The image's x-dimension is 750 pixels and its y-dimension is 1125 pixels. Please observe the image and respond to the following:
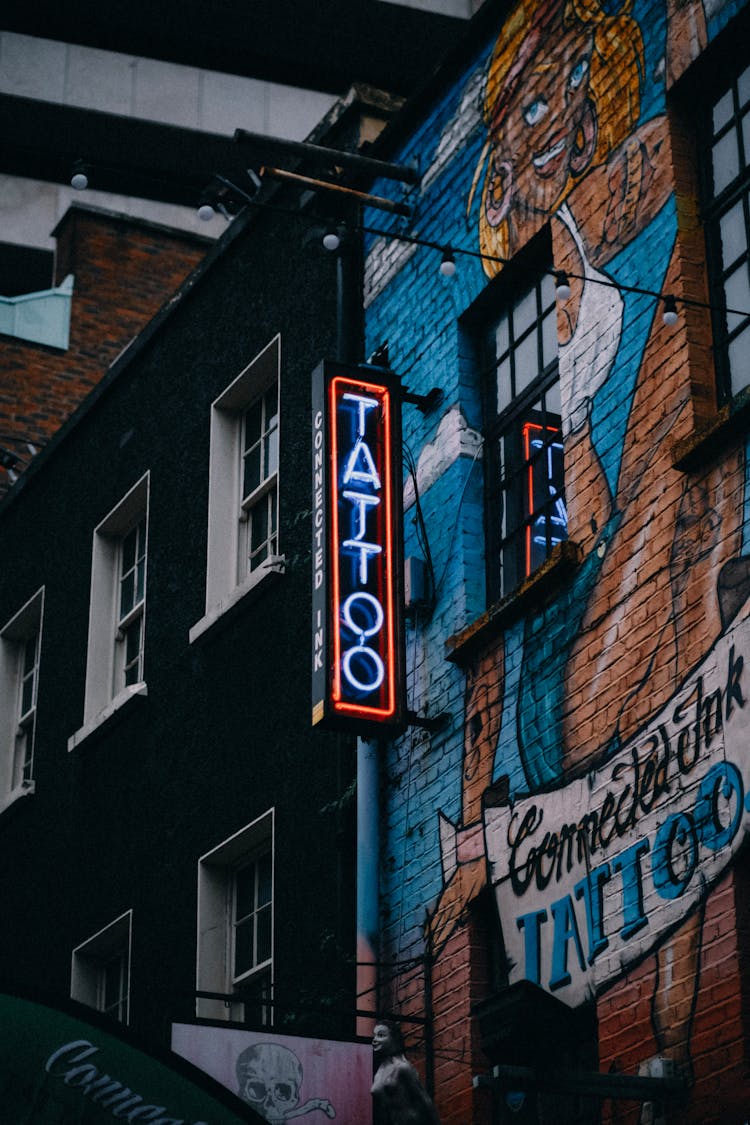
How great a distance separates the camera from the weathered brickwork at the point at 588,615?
370 inches

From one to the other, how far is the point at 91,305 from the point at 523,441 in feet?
43.8

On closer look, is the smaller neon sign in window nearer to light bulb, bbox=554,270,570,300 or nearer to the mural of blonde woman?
the mural of blonde woman

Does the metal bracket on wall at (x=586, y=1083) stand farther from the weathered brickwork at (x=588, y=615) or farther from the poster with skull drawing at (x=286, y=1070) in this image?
the poster with skull drawing at (x=286, y=1070)

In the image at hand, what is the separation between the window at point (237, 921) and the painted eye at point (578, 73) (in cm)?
506

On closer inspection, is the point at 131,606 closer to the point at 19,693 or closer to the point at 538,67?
the point at 19,693

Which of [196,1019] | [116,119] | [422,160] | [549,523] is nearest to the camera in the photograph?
[196,1019]

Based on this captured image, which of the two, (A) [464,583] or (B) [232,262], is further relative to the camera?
(B) [232,262]

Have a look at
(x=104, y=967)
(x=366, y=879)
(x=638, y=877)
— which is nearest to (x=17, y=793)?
(x=104, y=967)

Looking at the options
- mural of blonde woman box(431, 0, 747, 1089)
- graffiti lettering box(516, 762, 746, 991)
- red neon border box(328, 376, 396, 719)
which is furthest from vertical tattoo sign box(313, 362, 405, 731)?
graffiti lettering box(516, 762, 746, 991)

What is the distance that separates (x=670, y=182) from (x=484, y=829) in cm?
358

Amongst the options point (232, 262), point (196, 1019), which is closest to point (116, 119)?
point (232, 262)

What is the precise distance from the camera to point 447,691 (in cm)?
1190

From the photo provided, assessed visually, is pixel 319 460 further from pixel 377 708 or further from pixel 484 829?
pixel 484 829

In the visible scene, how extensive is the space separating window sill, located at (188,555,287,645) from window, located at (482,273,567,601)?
2.21m
